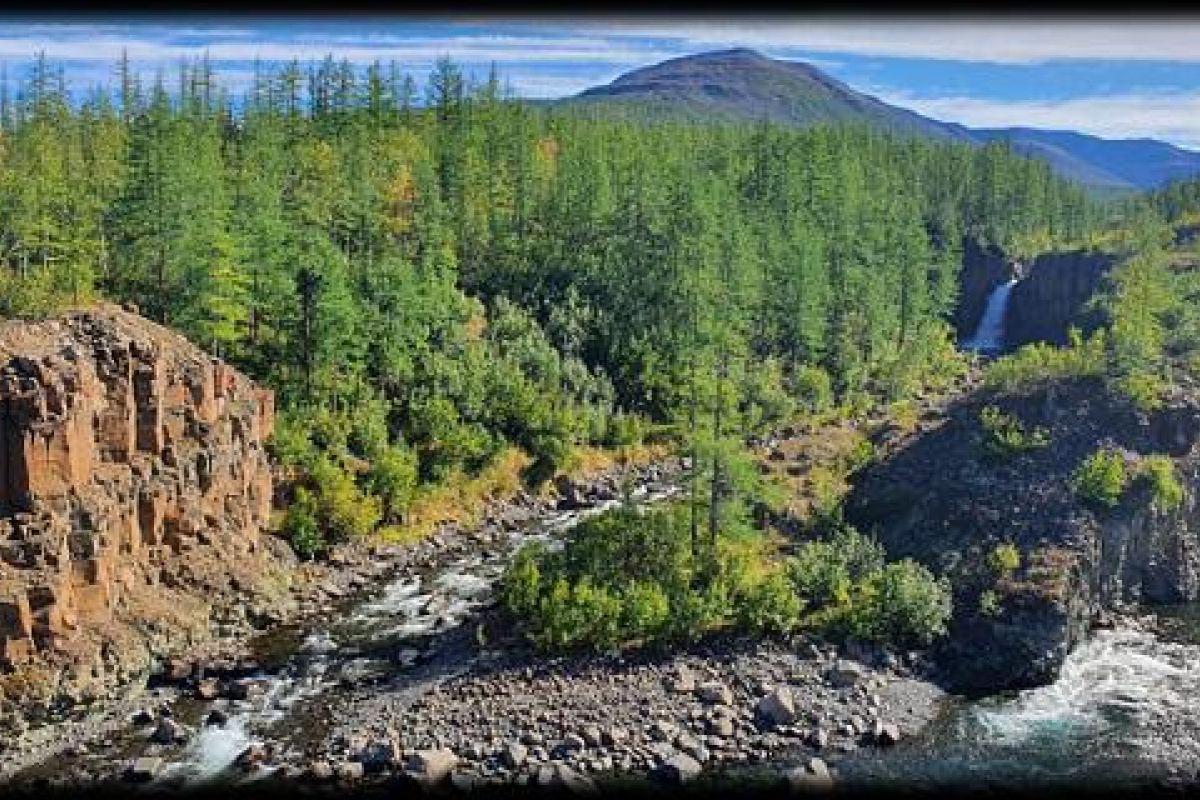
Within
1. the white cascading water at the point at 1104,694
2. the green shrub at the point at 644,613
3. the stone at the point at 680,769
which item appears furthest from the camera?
the green shrub at the point at 644,613

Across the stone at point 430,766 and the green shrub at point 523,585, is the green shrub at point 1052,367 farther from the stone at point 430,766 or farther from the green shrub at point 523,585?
the stone at point 430,766

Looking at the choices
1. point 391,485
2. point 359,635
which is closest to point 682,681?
point 359,635

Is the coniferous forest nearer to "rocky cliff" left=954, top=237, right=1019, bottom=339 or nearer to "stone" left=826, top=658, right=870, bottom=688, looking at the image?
"stone" left=826, top=658, right=870, bottom=688

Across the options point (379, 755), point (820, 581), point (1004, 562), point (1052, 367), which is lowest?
point (379, 755)

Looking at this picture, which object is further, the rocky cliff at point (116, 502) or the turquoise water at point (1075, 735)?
the rocky cliff at point (116, 502)

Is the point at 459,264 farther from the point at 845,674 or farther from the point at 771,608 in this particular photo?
the point at 845,674

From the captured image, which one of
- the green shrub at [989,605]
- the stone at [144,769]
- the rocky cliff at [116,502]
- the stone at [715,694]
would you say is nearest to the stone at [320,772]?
the stone at [144,769]
